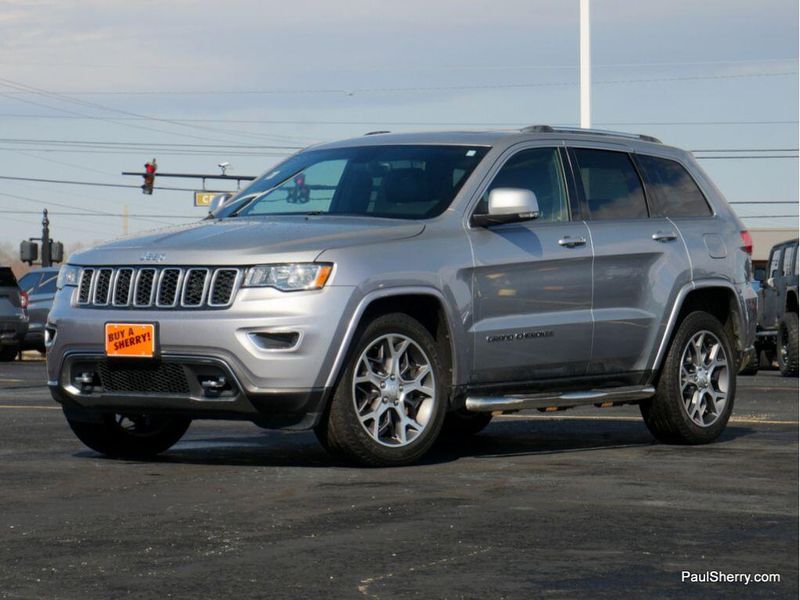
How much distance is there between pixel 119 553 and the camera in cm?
593

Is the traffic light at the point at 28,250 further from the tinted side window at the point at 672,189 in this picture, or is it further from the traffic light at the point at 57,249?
the tinted side window at the point at 672,189

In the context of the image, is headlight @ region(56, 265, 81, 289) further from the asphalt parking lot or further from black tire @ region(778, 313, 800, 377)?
black tire @ region(778, 313, 800, 377)

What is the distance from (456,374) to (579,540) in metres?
2.99

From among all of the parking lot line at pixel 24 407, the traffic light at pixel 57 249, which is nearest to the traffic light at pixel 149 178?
the traffic light at pixel 57 249

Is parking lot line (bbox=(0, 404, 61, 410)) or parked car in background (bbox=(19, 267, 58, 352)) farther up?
parking lot line (bbox=(0, 404, 61, 410))

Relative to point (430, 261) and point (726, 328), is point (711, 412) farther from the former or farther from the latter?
point (430, 261)

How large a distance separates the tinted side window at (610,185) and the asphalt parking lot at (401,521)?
140cm

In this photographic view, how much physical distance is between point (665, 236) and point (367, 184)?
1.93 m

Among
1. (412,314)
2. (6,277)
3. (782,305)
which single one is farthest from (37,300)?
(412,314)

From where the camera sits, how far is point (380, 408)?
8.81m

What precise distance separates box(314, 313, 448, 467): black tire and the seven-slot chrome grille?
72cm

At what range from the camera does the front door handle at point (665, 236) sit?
10.4m

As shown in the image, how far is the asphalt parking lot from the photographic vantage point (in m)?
5.39

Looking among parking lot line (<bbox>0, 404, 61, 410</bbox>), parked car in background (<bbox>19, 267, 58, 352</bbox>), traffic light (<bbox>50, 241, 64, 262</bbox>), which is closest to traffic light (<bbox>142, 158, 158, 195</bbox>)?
traffic light (<bbox>50, 241, 64, 262</bbox>)
